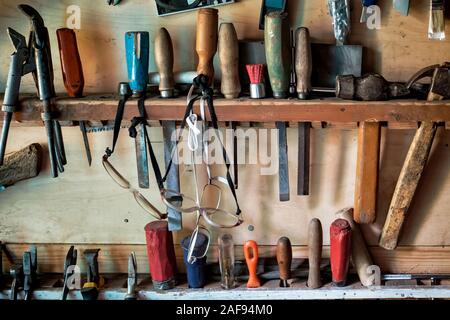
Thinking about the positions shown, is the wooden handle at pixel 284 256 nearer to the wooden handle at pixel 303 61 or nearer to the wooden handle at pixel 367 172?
the wooden handle at pixel 367 172

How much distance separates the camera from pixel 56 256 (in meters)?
1.38

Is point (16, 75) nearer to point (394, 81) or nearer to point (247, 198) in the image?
point (247, 198)

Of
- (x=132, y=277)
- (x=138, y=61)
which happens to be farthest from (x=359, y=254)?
(x=138, y=61)

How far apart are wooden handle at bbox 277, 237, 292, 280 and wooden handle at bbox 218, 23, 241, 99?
0.35 metres

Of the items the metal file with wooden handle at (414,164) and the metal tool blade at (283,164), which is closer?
the metal file with wooden handle at (414,164)

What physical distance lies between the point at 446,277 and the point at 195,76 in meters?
0.76

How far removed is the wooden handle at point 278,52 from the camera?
1074 mm

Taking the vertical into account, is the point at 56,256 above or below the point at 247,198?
below

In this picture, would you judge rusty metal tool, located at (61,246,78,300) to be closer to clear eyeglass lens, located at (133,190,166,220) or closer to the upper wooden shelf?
clear eyeglass lens, located at (133,190,166,220)

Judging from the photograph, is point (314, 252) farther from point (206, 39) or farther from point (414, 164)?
point (206, 39)

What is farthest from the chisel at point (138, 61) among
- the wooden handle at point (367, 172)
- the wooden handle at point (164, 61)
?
the wooden handle at point (367, 172)

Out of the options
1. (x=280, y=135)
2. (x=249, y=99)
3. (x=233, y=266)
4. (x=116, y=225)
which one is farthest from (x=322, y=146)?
(x=116, y=225)

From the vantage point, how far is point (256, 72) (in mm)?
1113

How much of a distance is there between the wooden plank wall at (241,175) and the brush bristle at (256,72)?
11cm
